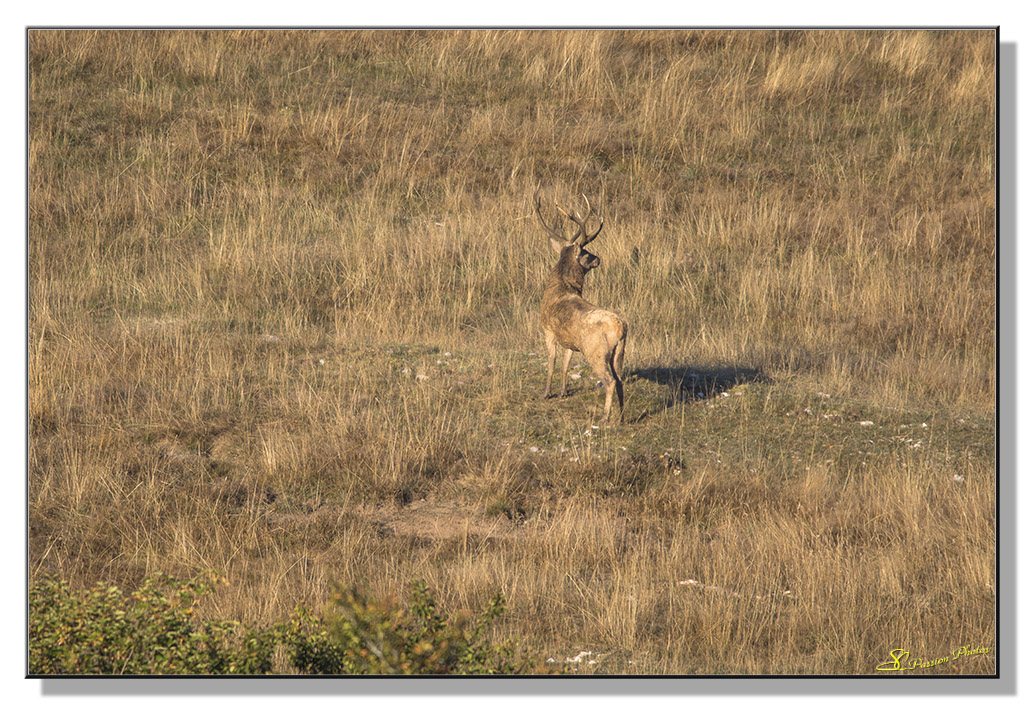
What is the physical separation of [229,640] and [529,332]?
601cm

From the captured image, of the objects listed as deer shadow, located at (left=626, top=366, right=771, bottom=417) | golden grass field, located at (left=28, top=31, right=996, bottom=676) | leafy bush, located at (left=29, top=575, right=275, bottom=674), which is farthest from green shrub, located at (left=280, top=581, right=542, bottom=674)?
deer shadow, located at (left=626, top=366, right=771, bottom=417)

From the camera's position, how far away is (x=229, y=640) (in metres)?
4.70

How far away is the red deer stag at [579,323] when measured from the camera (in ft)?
24.4

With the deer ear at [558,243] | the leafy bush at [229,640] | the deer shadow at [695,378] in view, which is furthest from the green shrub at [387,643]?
the deer shadow at [695,378]

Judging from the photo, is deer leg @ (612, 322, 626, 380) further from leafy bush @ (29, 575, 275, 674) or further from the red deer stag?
leafy bush @ (29, 575, 275, 674)

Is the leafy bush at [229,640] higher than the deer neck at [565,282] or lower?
lower

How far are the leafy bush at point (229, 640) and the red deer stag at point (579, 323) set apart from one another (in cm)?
313

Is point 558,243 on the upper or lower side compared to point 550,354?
upper

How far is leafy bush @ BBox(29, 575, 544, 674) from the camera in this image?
420 cm

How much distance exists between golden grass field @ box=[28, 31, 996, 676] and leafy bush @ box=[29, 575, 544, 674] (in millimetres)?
889

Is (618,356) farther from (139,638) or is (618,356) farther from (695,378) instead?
(139,638)

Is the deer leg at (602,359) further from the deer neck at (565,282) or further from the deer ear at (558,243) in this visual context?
the deer ear at (558,243)

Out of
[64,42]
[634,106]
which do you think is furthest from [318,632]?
[64,42]

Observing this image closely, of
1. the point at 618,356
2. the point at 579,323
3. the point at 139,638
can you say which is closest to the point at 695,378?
the point at 618,356
